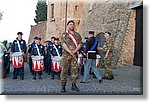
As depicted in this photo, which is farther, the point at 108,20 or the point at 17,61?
the point at 108,20

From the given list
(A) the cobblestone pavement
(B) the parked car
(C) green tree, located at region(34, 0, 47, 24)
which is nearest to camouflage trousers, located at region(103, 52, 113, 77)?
(A) the cobblestone pavement

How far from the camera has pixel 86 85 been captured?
6.38m

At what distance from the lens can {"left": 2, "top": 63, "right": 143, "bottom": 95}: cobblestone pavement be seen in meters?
5.92

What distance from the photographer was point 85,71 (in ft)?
22.2

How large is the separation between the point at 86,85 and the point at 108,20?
231cm

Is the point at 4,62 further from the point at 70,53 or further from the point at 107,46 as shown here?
the point at 107,46

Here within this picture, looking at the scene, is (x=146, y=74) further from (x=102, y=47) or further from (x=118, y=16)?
(x=118, y=16)

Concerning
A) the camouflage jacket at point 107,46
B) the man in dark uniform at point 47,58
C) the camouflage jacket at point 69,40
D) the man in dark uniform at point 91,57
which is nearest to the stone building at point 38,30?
the man in dark uniform at point 47,58

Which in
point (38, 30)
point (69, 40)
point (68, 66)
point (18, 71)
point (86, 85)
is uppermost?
point (38, 30)

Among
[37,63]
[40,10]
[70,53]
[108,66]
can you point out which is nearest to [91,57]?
[108,66]

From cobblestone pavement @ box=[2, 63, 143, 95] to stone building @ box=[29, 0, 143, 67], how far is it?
312 mm

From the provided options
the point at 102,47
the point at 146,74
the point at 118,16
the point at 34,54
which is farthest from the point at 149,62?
the point at 118,16

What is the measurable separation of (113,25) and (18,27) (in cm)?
265

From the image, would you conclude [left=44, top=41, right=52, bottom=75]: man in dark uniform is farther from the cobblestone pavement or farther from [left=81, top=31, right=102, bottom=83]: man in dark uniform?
[left=81, top=31, right=102, bottom=83]: man in dark uniform
